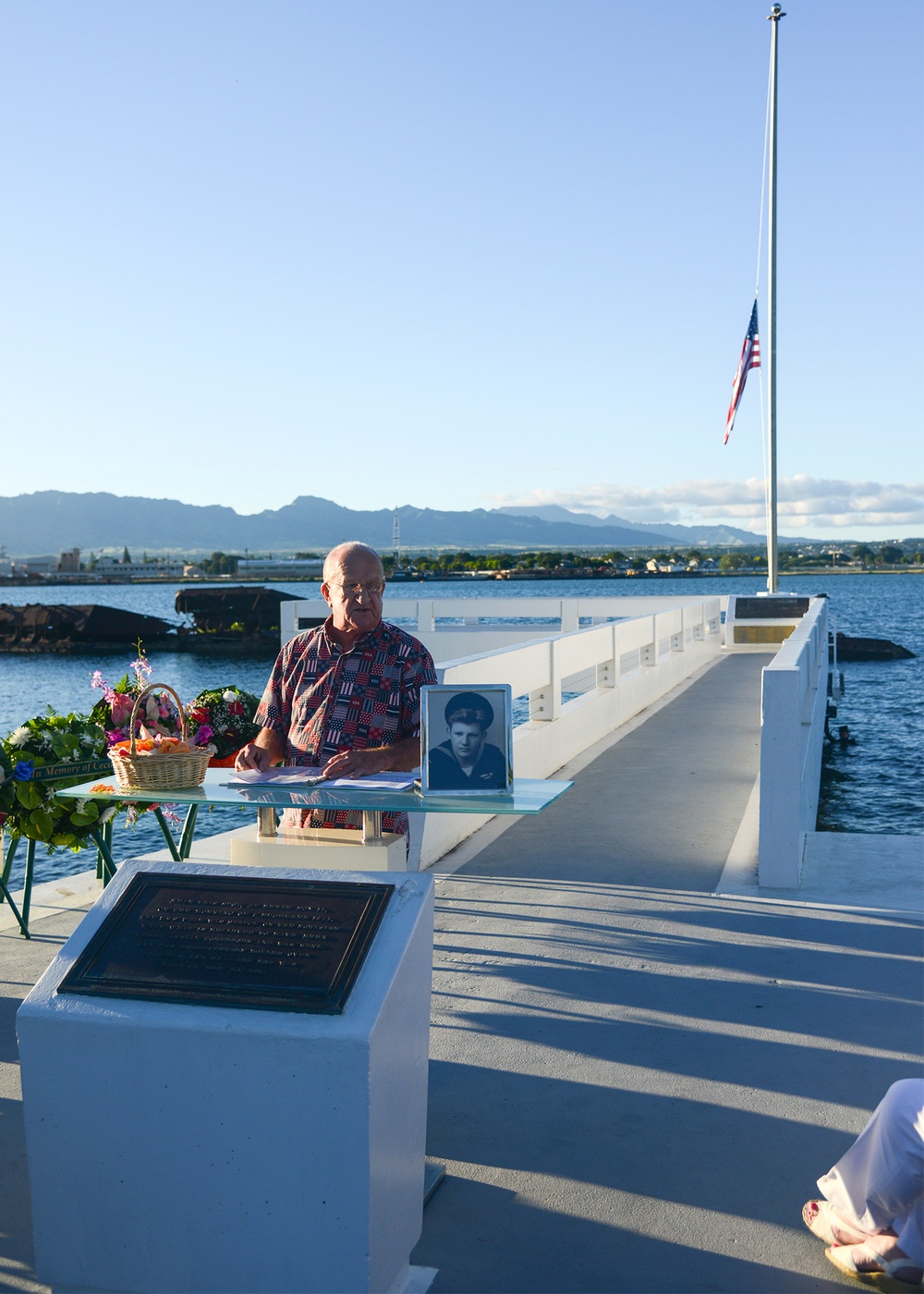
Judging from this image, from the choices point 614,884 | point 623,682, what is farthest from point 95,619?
point 614,884

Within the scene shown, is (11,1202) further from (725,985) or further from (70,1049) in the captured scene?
(725,985)

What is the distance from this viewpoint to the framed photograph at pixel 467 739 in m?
3.60

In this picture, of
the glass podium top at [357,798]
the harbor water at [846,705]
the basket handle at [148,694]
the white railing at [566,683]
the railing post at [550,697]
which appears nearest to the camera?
the glass podium top at [357,798]

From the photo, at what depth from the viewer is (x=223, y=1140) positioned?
2.81 meters

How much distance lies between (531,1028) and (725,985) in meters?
0.92

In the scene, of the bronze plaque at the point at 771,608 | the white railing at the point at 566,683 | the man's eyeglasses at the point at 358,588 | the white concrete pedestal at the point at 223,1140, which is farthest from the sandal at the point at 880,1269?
the bronze plaque at the point at 771,608

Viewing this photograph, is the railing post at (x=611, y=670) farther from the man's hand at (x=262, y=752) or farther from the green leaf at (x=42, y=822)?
the man's hand at (x=262, y=752)

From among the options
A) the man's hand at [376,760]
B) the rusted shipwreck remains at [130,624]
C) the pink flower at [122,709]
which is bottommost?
the rusted shipwreck remains at [130,624]

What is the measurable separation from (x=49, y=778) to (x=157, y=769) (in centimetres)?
190

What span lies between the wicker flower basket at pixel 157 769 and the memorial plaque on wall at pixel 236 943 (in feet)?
2.15

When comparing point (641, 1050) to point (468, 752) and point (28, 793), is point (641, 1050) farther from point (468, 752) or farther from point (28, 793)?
point (28, 793)

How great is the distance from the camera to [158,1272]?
2.86 meters

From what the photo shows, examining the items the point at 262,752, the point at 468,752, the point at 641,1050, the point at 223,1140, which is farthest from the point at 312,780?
the point at 641,1050

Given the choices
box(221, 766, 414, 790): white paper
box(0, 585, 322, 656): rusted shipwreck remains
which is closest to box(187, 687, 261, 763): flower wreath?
box(221, 766, 414, 790): white paper
